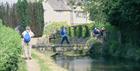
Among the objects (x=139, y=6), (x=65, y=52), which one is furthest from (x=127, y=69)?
(x=65, y=52)

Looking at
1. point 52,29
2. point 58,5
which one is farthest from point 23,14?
point 58,5

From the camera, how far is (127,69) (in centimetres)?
3453

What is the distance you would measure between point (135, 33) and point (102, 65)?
7230 mm

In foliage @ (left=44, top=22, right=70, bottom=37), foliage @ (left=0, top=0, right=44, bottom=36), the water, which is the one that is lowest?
the water

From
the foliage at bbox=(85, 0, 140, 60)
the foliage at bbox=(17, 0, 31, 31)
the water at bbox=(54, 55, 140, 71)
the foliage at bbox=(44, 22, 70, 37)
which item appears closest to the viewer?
the water at bbox=(54, 55, 140, 71)

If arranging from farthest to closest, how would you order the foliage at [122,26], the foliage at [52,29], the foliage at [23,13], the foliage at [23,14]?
the foliage at [52,29] → the foliage at [23,14] → the foliage at [23,13] → the foliage at [122,26]

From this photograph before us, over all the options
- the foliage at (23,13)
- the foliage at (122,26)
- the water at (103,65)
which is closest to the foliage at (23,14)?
the foliage at (23,13)

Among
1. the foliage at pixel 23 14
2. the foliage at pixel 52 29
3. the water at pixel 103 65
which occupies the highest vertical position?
the foliage at pixel 23 14

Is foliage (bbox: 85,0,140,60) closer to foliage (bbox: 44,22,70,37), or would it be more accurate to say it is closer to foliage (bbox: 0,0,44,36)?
foliage (bbox: 0,0,44,36)

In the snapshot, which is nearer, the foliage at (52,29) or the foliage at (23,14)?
the foliage at (23,14)

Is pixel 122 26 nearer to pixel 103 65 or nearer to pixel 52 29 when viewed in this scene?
pixel 103 65

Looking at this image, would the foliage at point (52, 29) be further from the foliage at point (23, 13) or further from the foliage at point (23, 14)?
the foliage at point (23, 13)

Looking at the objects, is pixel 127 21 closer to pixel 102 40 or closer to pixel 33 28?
pixel 102 40

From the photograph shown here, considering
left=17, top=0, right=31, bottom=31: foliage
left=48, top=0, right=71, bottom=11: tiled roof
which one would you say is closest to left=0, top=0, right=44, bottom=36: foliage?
left=17, top=0, right=31, bottom=31: foliage
